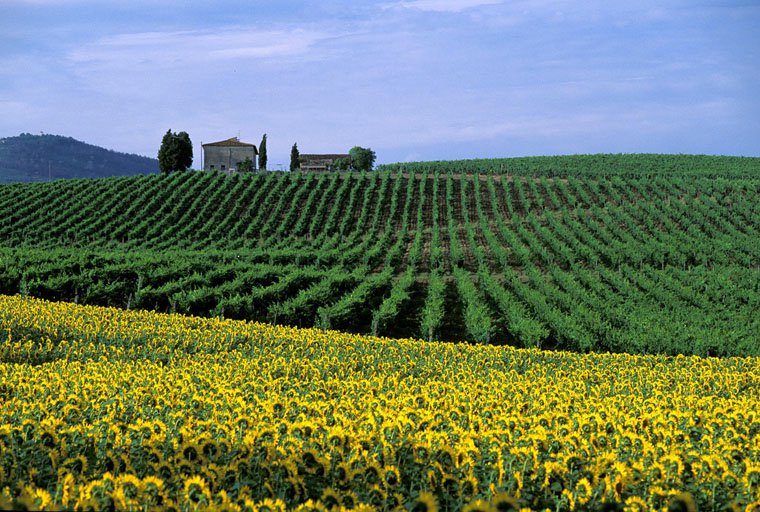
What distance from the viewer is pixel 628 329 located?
26719mm

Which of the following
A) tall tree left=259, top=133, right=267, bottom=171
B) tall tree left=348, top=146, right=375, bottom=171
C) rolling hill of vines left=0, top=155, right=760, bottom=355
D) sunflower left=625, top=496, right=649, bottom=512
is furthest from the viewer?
tall tree left=348, top=146, right=375, bottom=171

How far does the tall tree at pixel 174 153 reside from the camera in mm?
83438

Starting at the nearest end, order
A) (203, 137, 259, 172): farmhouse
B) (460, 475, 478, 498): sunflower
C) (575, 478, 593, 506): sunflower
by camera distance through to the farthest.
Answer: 1. (575, 478, 593, 506): sunflower
2. (460, 475, 478, 498): sunflower
3. (203, 137, 259, 172): farmhouse

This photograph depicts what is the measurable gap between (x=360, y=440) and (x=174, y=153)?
8181cm

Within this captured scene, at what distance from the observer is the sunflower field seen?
5.52m

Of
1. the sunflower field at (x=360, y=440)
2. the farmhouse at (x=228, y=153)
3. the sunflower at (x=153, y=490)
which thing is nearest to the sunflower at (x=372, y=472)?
the sunflower field at (x=360, y=440)

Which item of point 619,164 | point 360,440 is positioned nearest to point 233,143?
point 619,164

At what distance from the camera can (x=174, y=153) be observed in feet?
274

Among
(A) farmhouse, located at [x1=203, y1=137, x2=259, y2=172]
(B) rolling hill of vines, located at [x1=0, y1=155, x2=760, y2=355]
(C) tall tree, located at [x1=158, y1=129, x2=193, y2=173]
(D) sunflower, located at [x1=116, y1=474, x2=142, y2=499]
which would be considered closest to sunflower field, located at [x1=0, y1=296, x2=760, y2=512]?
(D) sunflower, located at [x1=116, y1=474, x2=142, y2=499]

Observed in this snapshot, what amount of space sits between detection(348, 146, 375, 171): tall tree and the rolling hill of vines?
3865cm

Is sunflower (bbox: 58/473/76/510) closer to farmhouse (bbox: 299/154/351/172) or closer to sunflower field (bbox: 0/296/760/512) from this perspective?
sunflower field (bbox: 0/296/760/512)

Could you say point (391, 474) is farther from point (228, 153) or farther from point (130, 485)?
point (228, 153)

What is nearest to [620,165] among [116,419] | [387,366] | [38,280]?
[38,280]

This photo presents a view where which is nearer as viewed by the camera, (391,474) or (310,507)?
(310,507)
